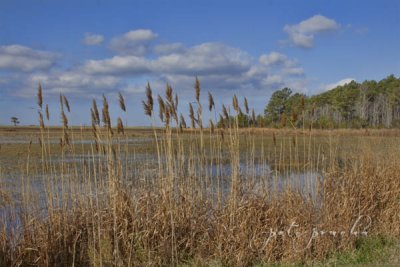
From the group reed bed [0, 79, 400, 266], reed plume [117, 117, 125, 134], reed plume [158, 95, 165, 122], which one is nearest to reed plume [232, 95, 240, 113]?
reed bed [0, 79, 400, 266]

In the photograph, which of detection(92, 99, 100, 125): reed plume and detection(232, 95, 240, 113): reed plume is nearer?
detection(92, 99, 100, 125): reed plume

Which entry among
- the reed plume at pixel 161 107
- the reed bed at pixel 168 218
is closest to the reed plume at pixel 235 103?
the reed bed at pixel 168 218

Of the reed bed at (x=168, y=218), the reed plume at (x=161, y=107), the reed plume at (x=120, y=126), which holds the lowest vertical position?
the reed bed at (x=168, y=218)

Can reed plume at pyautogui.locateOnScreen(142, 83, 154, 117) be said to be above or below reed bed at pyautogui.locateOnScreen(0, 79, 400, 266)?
above

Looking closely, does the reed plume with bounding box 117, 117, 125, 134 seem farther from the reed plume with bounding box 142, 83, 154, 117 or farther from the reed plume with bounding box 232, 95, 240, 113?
the reed plume with bounding box 232, 95, 240, 113

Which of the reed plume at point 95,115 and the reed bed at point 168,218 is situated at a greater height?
the reed plume at point 95,115

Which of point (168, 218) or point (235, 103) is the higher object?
point (235, 103)

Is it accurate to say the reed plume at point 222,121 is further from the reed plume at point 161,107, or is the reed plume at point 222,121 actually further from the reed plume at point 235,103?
the reed plume at point 161,107

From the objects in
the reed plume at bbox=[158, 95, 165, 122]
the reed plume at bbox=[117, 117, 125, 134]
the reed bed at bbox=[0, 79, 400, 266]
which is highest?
the reed plume at bbox=[158, 95, 165, 122]

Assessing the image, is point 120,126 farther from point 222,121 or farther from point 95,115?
point 222,121

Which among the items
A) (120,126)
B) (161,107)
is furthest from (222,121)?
(120,126)

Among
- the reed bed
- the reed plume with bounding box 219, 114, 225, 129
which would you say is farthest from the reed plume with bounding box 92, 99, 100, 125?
the reed plume with bounding box 219, 114, 225, 129

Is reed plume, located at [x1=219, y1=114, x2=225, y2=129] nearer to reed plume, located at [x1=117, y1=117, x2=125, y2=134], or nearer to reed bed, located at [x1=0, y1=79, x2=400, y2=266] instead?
reed bed, located at [x1=0, y1=79, x2=400, y2=266]

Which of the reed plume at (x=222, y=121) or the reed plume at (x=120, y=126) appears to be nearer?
the reed plume at (x=120, y=126)
